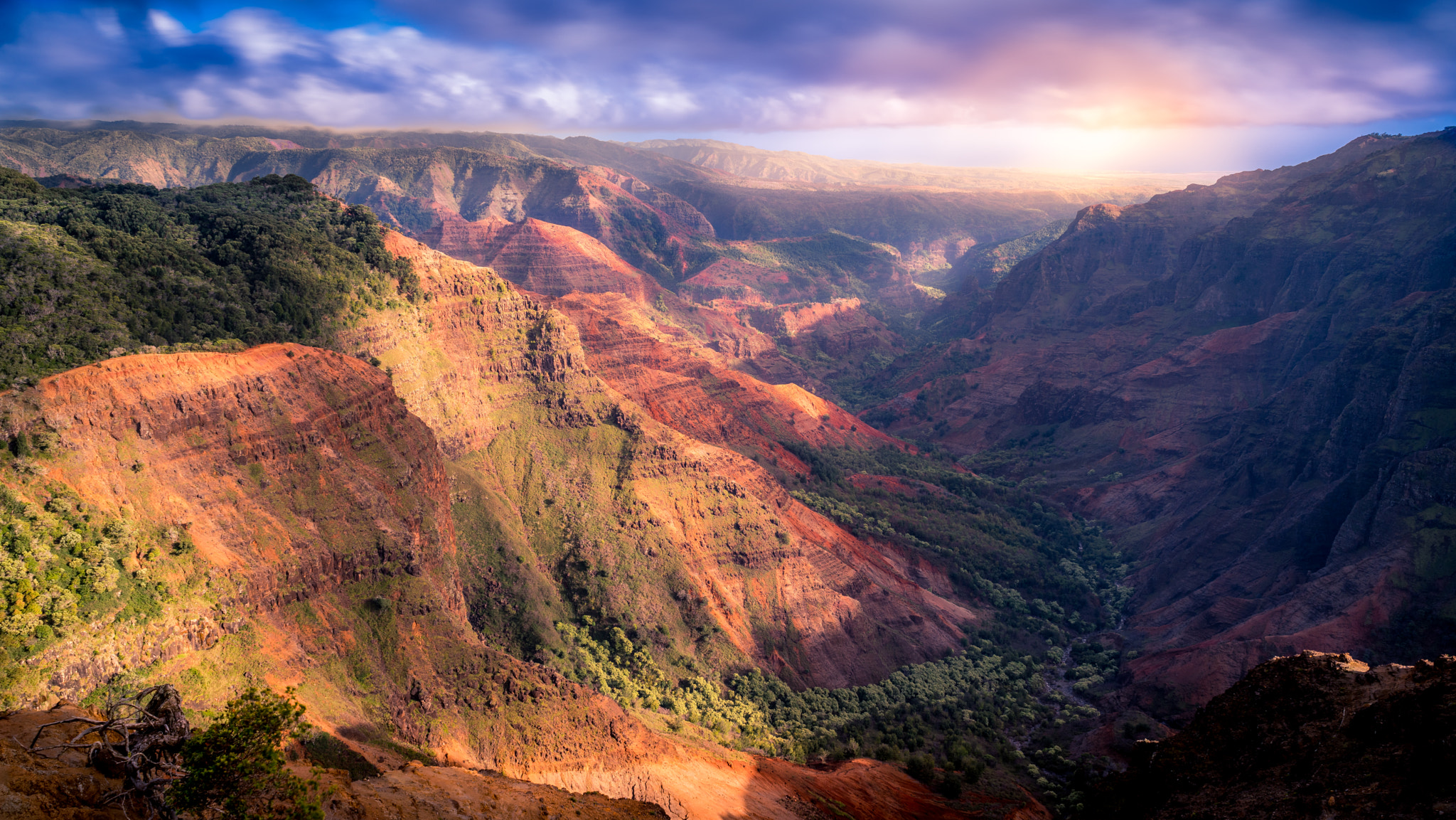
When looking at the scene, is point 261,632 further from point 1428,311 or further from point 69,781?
point 1428,311

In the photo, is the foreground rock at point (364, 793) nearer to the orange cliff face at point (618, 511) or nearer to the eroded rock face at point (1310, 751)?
the orange cliff face at point (618, 511)

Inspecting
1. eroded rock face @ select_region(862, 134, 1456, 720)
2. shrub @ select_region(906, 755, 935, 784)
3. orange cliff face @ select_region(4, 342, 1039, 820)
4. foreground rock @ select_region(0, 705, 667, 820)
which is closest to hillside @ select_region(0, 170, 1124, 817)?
orange cliff face @ select_region(4, 342, 1039, 820)

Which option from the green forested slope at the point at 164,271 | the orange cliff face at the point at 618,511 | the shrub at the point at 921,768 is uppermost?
the green forested slope at the point at 164,271

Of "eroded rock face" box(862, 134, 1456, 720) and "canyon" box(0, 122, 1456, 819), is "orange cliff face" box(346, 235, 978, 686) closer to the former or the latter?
"canyon" box(0, 122, 1456, 819)

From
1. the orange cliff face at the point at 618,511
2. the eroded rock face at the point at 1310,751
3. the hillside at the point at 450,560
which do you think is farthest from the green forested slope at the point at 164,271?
the eroded rock face at the point at 1310,751

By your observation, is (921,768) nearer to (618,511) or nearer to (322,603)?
(618,511)
